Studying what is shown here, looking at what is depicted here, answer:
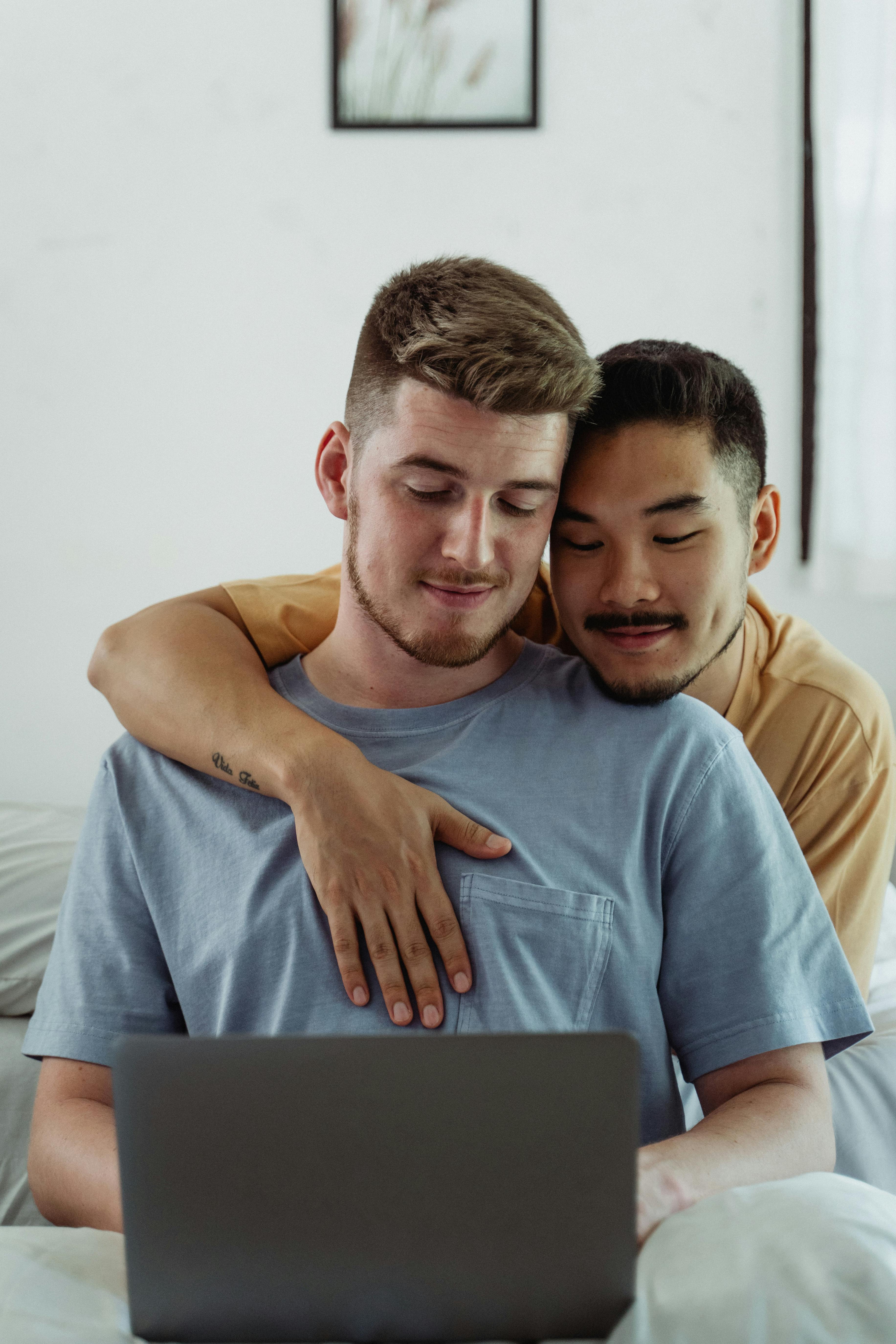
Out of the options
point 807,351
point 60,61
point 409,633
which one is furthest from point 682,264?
point 409,633

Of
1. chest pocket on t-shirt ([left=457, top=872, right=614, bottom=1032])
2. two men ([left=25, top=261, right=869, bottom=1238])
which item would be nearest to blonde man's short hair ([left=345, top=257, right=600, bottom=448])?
two men ([left=25, top=261, right=869, bottom=1238])

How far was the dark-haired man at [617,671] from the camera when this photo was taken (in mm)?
906

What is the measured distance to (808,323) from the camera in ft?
7.11

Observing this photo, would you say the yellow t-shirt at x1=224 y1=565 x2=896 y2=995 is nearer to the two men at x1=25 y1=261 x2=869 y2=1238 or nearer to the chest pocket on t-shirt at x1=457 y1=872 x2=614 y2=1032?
the two men at x1=25 y1=261 x2=869 y2=1238

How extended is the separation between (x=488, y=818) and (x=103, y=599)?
1.53m

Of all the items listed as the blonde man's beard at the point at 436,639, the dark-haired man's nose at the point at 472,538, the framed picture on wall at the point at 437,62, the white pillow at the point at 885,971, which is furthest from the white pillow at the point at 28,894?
the framed picture on wall at the point at 437,62

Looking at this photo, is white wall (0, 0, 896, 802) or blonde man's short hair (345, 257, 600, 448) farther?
white wall (0, 0, 896, 802)

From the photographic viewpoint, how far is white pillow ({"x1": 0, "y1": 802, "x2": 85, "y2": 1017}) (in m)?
1.37

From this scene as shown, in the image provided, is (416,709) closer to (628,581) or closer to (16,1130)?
(628,581)

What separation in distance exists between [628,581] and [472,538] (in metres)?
0.19

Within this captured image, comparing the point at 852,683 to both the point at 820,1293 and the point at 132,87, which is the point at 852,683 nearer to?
the point at 820,1293

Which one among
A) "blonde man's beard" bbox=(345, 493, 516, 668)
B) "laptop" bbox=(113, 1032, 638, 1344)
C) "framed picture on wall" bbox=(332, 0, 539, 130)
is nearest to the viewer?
"laptop" bbox=(113, 1032, 638, 1344)

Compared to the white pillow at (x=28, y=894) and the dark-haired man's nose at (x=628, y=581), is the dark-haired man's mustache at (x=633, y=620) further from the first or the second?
the white pillow at (x=28, y=894)

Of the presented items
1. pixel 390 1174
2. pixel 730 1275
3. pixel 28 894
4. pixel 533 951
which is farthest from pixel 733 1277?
pixel 28 894
